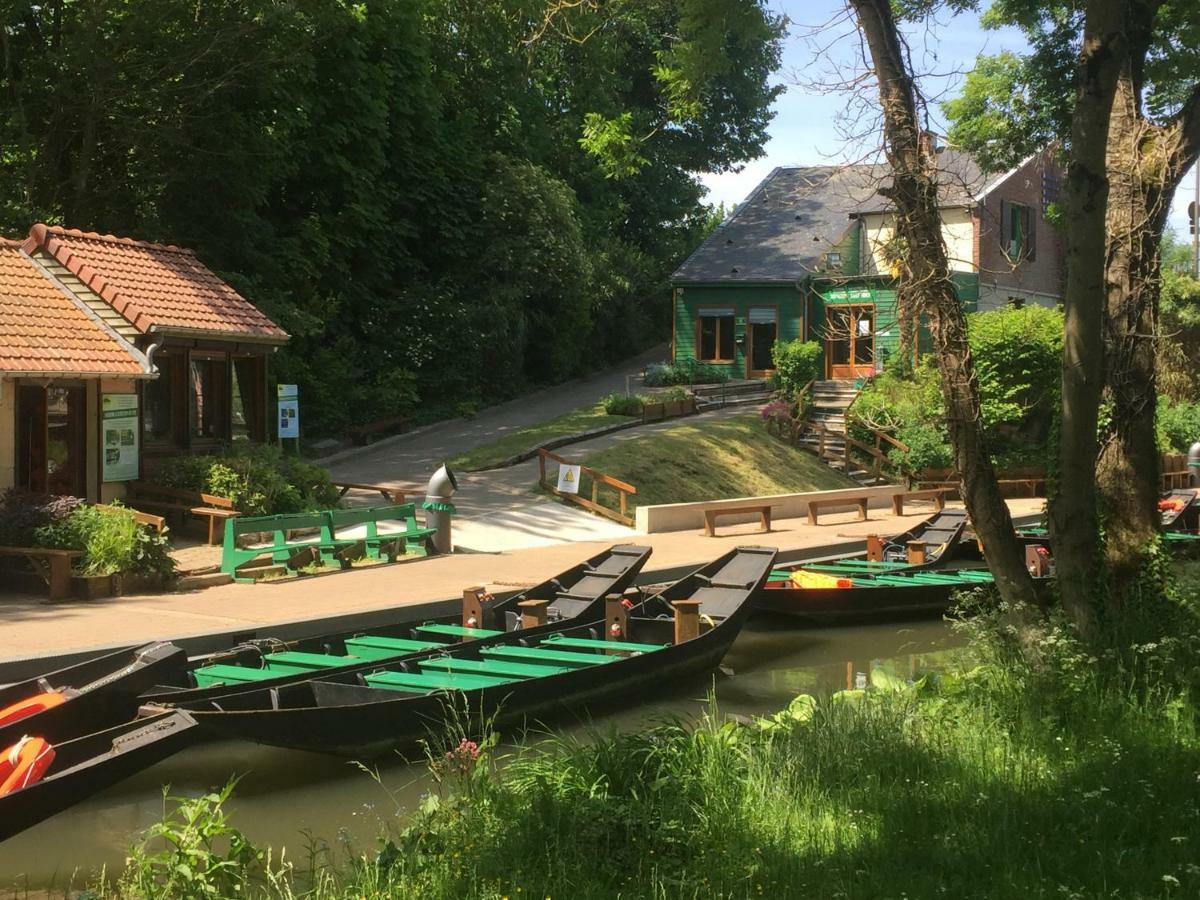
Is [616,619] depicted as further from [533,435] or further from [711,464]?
[533,435]

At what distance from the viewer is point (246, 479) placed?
19359mm

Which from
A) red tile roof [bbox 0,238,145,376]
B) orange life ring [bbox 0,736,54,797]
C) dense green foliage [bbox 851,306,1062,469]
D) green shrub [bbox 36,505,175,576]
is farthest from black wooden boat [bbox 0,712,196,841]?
dense green foliage [bbox 851,306,1062,469]

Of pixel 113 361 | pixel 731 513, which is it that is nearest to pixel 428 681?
pixel 113 361

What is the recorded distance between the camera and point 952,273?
9.73 meters

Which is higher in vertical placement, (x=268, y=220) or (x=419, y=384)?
(x=268, y=220)

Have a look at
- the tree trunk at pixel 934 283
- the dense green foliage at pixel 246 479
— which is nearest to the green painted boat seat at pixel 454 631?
the tree trunk at pixel 934 283

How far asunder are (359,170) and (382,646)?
2414 centimetres

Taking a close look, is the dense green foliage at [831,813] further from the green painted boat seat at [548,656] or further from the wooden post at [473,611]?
the wooden post at [473,611]

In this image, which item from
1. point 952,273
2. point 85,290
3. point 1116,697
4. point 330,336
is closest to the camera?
point 1116,697

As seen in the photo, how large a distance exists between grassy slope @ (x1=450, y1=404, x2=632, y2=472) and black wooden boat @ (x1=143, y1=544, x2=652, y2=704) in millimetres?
12850

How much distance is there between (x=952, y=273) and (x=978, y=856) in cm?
522

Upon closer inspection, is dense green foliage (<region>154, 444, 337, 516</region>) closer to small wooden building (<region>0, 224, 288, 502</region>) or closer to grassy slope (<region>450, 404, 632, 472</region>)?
small wooden building (<region>0, 224, 288, 502</region>)

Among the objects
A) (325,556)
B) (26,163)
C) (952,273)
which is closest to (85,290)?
(325,556)

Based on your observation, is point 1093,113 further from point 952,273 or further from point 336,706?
point 336,706
